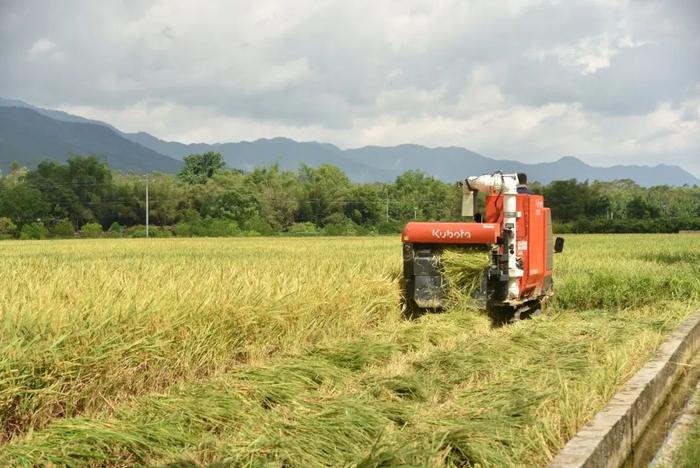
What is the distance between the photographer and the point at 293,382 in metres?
5.95

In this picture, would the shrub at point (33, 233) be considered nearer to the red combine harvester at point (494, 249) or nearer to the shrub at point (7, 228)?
the shrub at point (7, 228)

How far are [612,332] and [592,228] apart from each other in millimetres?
65253

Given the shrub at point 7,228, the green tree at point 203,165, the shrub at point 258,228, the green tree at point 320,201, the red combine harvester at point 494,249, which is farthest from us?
the green tree at point 203,165

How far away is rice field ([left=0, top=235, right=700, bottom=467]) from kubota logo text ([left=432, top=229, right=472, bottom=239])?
129cm

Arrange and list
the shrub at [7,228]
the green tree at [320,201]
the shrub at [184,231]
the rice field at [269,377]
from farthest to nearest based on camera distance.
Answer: the green tree at [320,201], the shrub at [7,228], the shrub at [184,231], the rice field at [269,377]

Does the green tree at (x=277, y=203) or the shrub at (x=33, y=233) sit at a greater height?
the green tree at (x=277, y=203)

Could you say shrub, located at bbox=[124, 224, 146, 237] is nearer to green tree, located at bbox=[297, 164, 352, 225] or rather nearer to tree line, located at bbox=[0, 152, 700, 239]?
tree line, located at bbox=[0, 152, 700, 239]

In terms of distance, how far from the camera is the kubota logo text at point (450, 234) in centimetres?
1000

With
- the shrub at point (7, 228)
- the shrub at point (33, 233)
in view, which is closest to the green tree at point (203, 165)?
the shrub at point (7, 228)

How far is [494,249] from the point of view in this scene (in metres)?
9.99

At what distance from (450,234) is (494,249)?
0.60m

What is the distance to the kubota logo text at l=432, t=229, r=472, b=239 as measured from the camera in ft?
32.8

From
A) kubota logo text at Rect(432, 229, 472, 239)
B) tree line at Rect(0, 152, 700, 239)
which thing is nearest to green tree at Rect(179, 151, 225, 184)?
tree line at Rect(0, 152, 700, 239)

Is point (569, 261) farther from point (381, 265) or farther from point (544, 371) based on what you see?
point (544, 371)
